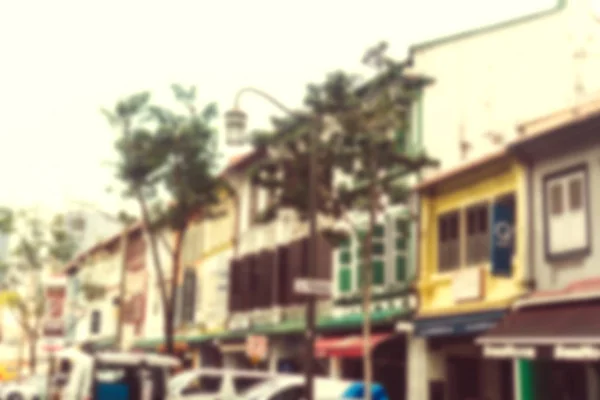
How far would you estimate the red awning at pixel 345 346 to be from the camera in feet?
79.2

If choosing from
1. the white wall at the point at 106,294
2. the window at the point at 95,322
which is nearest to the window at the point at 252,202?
the window at the point at 95,322

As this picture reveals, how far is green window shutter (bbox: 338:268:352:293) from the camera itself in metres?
27.7

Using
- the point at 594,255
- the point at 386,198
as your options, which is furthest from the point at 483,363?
the point at 594,255

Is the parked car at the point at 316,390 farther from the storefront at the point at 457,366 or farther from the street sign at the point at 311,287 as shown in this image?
the storefront at the point at 457,366

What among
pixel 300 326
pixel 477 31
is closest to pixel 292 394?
pixel 300 326

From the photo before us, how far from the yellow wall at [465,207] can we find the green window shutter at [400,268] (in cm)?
84

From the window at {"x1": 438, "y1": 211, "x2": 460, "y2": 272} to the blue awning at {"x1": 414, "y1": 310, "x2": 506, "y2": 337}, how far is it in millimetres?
1325

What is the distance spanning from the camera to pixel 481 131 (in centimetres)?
2495

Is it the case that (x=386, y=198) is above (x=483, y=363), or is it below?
above

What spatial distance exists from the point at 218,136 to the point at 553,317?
51.4 feet

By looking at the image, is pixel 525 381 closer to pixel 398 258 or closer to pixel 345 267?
pixel 398 258

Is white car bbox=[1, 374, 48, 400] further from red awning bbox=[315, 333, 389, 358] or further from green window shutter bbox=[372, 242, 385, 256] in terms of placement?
green window shutter bbox=[372, 242, 385, 256]

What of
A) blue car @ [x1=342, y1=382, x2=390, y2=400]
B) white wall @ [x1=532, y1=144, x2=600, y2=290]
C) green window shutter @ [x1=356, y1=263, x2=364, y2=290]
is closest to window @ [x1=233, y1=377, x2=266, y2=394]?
blue car @ [x1=342, y1=382, x2=390, y2=400]

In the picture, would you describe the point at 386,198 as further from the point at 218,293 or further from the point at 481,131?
the point at 218,293
